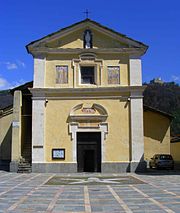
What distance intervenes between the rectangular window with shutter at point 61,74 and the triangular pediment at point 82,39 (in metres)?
1.62

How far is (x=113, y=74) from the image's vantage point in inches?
1083

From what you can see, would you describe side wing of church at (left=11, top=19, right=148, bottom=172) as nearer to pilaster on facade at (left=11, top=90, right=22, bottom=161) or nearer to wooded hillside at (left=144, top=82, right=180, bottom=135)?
pilaster on facade at (left=11, top=90, right=22, bottom=161)

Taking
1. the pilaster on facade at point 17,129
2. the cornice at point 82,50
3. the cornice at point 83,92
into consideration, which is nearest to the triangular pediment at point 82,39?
the cornice at point 82,50

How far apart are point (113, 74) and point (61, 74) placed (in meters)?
3.92

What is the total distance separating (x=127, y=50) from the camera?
27531 mm

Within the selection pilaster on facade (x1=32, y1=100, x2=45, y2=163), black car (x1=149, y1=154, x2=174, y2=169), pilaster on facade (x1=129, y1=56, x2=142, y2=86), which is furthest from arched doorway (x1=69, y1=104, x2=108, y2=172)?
black car (x1=149, y1=154, x2=174, y2=169)

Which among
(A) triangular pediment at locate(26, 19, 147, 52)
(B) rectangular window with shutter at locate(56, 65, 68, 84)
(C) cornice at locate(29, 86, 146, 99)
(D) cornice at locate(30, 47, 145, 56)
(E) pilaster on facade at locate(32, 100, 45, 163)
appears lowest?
(E) pilaster on facade at locate(32, 100, 45, 163)

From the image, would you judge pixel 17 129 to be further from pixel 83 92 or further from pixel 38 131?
pixel 83 92

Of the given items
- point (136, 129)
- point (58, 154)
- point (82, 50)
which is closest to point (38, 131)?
point (58, 154)

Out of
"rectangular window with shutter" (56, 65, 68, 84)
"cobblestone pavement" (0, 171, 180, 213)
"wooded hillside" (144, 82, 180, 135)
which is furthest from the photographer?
"wooded hillside" (144, 82, 180, 135)

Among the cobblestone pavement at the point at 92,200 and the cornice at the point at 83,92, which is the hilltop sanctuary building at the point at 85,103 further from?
the cobblestone pavement at the point at 92,200

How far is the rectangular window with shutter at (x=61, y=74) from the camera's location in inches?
1075

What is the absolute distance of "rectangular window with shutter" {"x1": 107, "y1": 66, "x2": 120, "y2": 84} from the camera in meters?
27.3

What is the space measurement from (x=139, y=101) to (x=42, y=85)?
287 inches
